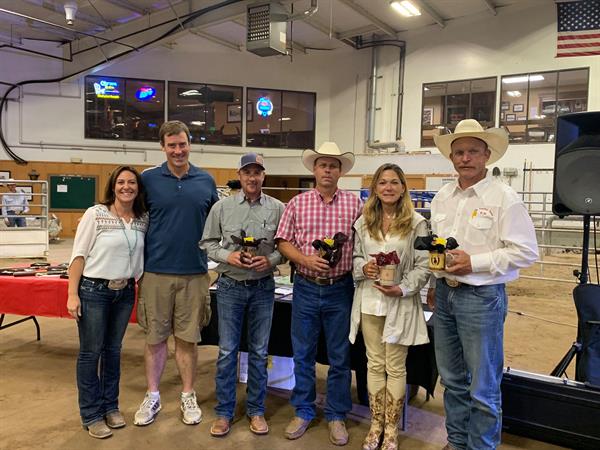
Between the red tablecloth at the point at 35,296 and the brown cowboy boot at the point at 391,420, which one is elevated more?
the red tablecloth at the point at 35,296

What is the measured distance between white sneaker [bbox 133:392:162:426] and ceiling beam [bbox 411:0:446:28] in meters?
11.1

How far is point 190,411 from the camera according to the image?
2850 mm

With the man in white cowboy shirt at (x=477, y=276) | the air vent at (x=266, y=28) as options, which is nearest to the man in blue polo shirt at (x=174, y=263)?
the man in white cowboy shirt at (x=477, y=276)

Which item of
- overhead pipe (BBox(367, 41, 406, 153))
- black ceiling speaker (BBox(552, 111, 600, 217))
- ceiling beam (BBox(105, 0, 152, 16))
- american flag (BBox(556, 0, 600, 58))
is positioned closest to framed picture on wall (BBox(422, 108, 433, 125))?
overhead pipe (BBox(367, 41, 406, 153))

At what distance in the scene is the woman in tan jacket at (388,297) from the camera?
2453 millimetres

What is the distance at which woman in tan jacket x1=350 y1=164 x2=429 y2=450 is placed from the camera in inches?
96.6

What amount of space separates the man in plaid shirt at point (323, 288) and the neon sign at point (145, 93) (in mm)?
13429

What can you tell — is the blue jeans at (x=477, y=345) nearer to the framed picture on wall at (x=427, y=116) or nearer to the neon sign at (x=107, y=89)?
the framed picture on wall at (x=427, y=116)

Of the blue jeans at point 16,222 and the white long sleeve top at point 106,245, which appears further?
the blue jeans at point 16,222

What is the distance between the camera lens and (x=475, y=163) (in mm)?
2240

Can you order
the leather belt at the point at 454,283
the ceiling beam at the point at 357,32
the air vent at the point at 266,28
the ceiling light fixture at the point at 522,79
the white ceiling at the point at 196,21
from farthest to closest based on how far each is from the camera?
the ceiling beam at the point at 357,32, the ceiling light fixture at the point at 522,79, the white ceiling at the point at 196,21, the air vent at the point at 266,28, the leather belt at the point at 454,283

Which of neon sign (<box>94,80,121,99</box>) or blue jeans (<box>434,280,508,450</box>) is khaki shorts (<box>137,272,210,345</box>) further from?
neon sign (<box>94,80,121,99</box>)

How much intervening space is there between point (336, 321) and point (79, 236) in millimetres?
1456

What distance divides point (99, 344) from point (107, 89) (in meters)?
13.7
